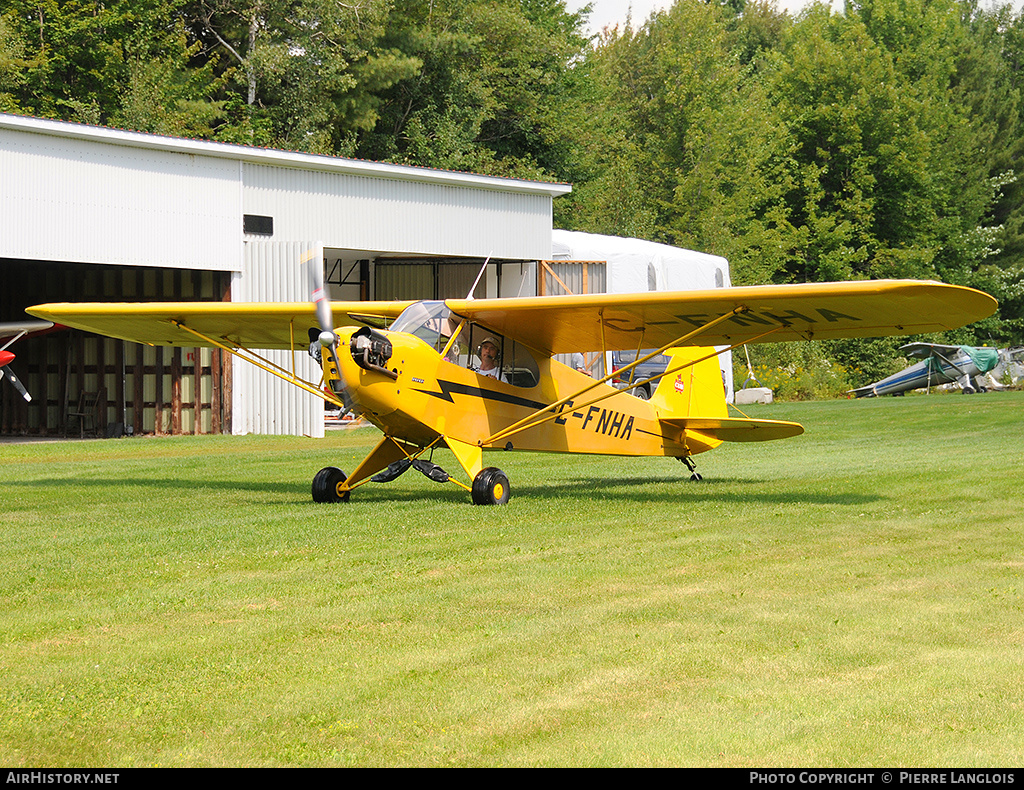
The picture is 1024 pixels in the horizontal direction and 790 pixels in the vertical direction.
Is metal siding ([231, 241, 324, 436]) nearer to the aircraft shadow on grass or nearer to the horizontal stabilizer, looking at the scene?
the aircraft shadow on grass

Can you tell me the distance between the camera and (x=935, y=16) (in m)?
61.7

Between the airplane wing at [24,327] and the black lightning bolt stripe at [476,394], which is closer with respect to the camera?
the black lightning bolt stripe at [476,394]

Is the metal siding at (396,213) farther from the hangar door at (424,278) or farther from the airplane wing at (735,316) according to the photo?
the airplane wing at (735,316)

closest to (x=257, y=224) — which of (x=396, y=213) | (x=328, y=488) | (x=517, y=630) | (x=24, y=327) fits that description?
(x=396, y=213)

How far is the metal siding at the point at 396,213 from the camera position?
27109mm

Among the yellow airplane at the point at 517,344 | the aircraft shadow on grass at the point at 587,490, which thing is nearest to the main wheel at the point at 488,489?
the yellow airplane at the point at 517,344

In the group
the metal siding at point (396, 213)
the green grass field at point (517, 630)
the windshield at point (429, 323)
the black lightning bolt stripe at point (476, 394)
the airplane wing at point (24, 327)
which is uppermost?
the metal siding at point (396, 213)

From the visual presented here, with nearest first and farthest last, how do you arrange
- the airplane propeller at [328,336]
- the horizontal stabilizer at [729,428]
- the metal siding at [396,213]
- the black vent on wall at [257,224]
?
the airplane propeller at [328,336] < the horizontal stabilizer at [729,428] < the black vent on wall at [257,224] < the metal siding at [396,213]

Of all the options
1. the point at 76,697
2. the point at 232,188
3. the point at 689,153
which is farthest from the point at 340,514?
the point at 689,153

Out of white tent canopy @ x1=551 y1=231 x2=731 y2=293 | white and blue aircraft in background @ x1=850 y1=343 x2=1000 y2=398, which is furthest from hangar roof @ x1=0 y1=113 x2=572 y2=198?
white and blue aircraft in background @ x1=850 y1=343 x2=1000 y2=398

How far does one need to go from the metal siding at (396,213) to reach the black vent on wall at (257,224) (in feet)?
0.41

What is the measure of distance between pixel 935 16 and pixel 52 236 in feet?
171

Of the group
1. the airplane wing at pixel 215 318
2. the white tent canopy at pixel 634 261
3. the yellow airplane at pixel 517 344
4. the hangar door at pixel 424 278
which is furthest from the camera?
the white tent canopy at pixel 634 261
